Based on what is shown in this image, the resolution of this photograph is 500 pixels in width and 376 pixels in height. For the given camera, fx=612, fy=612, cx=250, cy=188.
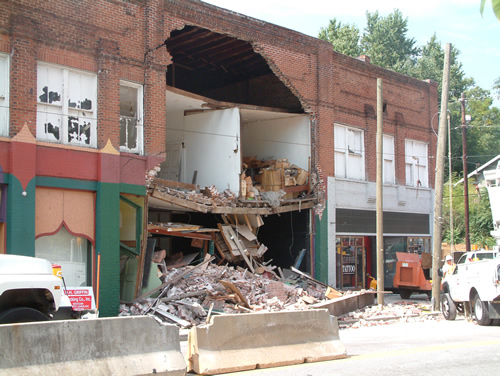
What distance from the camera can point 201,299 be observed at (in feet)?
56.1

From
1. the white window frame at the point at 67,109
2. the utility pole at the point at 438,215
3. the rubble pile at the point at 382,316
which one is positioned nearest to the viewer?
the white window frame at the point at 67,109

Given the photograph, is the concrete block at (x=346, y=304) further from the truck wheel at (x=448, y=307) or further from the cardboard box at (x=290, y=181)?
the cardboard box at (x=290, y=181)

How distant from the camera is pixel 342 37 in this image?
58.2 meters

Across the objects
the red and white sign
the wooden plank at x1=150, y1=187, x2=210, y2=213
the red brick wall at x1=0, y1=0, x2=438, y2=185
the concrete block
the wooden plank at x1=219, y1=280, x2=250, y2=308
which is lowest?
the concrete block

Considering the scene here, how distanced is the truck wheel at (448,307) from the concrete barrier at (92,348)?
10.9m

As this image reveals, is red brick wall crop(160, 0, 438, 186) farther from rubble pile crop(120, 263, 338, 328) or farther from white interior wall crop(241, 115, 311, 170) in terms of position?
rubble pile crop(120, 263, 338, 328)

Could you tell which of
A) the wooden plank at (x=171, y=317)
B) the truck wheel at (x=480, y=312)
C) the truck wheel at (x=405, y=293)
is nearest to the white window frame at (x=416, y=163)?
the truck wheel at (x=405, y=293)

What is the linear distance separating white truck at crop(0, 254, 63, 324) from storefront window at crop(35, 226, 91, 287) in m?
6.92

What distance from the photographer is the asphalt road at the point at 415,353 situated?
8922 millimetres

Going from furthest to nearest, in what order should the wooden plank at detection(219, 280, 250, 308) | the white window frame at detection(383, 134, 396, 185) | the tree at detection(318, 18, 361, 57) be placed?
the tree at detection(318, 18, 361, 57) < the white window frame at detection(383, 134, 396, 185) < the wooden plank at detection(219, 280, 250, 308)

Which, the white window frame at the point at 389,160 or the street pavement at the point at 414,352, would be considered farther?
the white window frame at the point at 389,160

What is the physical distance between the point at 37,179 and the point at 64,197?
95cm

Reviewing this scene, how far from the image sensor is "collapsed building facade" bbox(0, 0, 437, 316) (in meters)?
15.9

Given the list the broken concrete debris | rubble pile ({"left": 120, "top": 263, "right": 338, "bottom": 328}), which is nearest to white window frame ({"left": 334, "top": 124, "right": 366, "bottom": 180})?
the broken concrete debris
